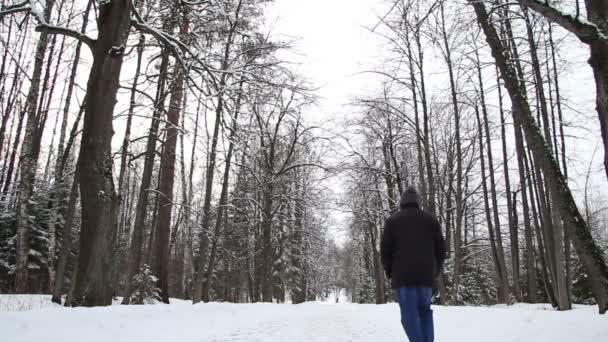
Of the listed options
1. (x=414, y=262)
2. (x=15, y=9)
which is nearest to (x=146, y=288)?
(x=15, y=9)

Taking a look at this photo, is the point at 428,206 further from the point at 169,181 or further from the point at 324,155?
the point at 169,181

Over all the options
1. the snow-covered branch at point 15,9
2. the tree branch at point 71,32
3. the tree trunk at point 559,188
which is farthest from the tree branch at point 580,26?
the snow-covered branch at point 15,9

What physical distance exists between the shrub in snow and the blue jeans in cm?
1028

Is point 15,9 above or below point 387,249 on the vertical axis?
above

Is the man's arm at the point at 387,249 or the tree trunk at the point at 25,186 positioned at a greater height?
the tree trunk at the point at 25,186

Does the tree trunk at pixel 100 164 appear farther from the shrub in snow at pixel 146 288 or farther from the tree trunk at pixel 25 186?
the shrub in snow at pixel 146 288

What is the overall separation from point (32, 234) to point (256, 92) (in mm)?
15330

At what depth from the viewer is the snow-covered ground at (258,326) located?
4.16 m

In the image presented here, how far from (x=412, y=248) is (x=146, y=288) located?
11.1 meters

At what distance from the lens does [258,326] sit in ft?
23.5

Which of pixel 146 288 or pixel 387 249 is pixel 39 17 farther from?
pixel 146 288

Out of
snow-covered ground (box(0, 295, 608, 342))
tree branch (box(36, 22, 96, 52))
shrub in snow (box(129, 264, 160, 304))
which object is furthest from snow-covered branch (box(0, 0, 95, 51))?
shrub in snow (box(129, 264, 160, 304))

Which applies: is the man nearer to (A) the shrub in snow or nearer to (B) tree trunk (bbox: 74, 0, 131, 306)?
(B) tree trunk (bbox: 74, 0, 131, 306)

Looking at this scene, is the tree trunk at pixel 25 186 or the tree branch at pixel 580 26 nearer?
the tree branch at pixel 580 26
